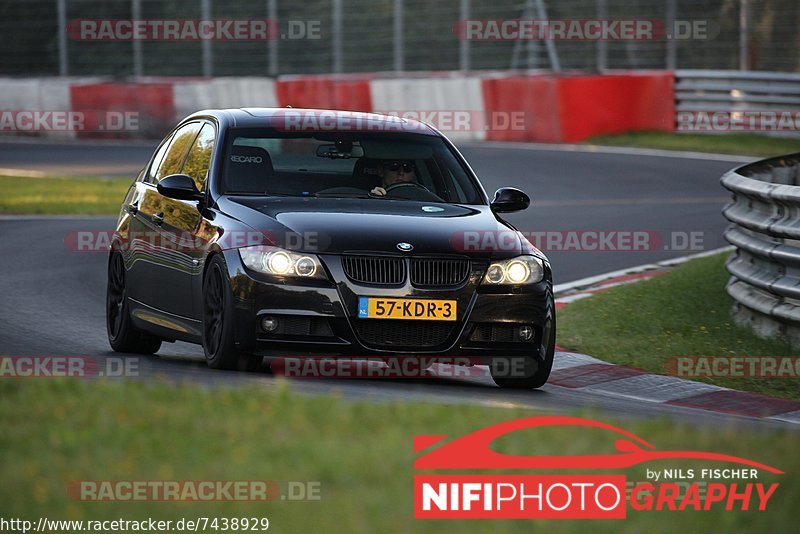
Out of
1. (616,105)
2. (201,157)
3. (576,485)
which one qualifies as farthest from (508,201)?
(616,105)

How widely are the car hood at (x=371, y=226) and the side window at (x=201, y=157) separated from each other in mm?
505

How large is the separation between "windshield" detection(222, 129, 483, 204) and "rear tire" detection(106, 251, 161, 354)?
1.30 meters

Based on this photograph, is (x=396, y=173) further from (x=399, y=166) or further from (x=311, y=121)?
(x=311, y=121)

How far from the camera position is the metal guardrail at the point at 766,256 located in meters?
10.7

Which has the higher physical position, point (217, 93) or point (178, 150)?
point (178, 150)

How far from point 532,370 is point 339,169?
5.53 ft

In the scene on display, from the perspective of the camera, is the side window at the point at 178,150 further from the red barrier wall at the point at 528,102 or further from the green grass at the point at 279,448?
the red barrier wall at the point at 528,102

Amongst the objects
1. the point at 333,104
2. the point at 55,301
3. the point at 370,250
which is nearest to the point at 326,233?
the point at 370,250

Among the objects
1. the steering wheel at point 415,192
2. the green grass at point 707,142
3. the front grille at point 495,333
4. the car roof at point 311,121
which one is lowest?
the green grass at point 707,142

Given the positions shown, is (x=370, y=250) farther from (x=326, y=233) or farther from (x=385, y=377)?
(x=385, y=377)

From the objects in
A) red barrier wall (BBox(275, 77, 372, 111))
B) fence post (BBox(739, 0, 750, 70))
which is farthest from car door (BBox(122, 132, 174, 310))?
red barrier wall (BBox(275, 77, 372, 111))

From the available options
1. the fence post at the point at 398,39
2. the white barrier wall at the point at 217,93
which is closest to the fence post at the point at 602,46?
the fence post at the point at 398,39

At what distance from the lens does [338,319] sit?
853 centimetres

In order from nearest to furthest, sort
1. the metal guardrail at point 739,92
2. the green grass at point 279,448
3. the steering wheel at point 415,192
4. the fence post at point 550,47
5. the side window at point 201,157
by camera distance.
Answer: the green grass at point 279,448, the steering wheel at point 415,192, the side window at point 201,157, the metal guardrail at point 739,92, the fence post at point 550,47
